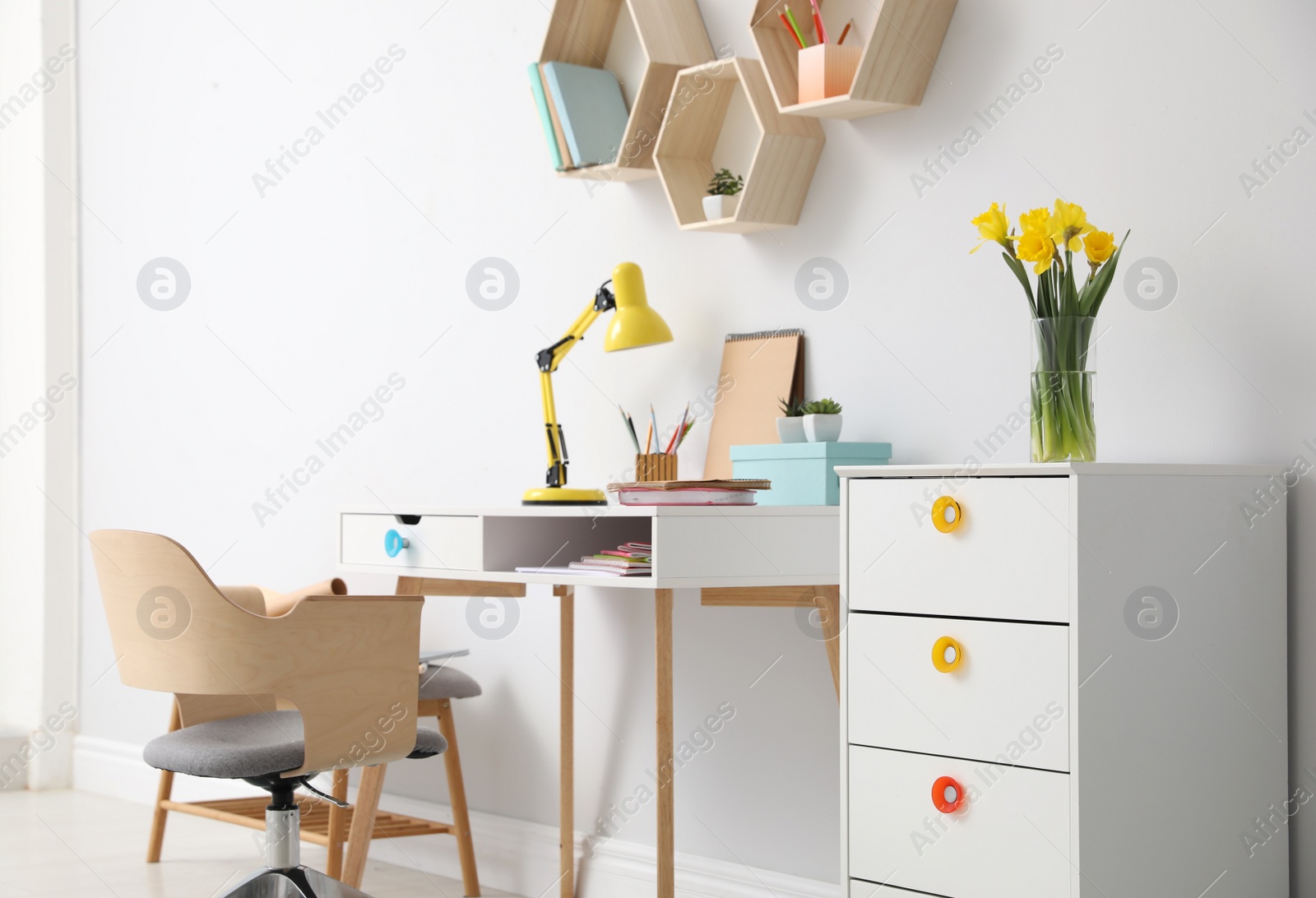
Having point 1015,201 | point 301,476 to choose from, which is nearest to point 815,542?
point 1015,201

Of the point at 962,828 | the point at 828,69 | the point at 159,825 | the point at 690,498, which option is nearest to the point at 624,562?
the point at 690,498

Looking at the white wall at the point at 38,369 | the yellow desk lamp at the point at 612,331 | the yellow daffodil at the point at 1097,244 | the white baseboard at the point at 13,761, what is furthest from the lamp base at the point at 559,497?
the white baseboard at the point at 13,761

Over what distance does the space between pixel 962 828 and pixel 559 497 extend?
41.1 inches

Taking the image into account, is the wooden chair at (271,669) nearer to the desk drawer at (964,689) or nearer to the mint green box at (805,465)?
the mint green box at (805,465)

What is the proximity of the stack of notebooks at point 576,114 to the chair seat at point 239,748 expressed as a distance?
Answer: 124cm

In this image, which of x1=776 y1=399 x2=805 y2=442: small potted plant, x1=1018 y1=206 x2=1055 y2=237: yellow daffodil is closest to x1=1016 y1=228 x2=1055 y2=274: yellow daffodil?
x1=1018 y1=206 x2=1055 y2=237: yellow daffodil

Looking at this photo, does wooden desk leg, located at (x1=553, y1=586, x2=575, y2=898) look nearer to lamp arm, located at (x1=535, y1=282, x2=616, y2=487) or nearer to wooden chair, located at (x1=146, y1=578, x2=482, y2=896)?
wooden chair, located at (x1=146, y1=578, x2=482, y2=896)

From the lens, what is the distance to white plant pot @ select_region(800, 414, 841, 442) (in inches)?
96.8

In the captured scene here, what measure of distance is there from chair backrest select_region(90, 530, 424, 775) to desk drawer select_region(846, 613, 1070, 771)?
33.0 inches

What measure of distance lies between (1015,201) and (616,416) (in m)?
1.06

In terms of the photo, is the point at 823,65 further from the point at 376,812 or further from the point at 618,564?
the point at 376,812

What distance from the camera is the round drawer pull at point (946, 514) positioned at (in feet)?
6.19

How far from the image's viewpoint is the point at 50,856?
3557 millimetres

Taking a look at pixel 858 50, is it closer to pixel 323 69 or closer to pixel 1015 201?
pixel 1015 201
